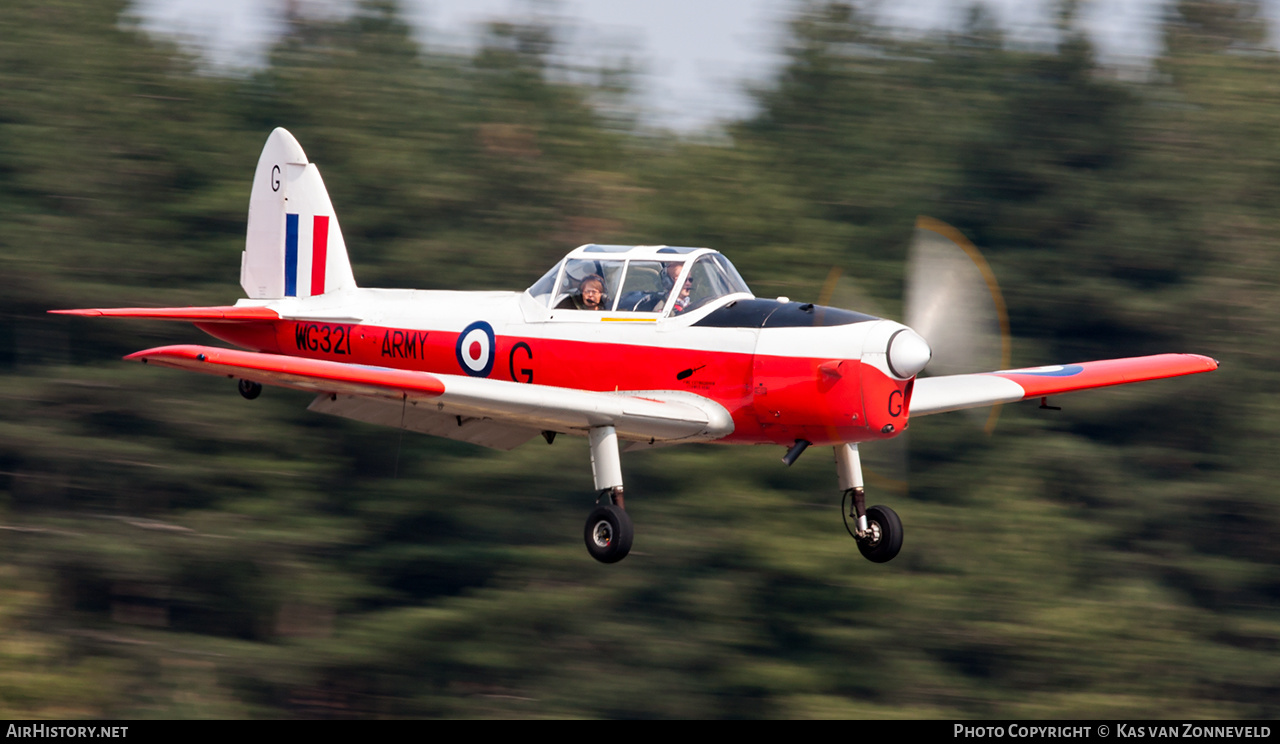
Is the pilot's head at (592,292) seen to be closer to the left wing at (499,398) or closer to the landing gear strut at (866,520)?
the left wing at (499,398)

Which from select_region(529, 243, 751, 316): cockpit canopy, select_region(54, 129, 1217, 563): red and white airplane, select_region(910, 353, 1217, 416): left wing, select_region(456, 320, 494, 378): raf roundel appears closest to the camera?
select_region(54, 129, 1217, 563): red and white airplane

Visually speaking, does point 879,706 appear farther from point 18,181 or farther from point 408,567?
point 18,181

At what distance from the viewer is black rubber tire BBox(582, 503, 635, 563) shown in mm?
8734

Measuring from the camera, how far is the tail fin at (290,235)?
1238cm

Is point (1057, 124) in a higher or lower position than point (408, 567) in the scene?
higher

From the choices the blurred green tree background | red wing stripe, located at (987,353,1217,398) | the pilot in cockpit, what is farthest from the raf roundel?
the blurred green tree background

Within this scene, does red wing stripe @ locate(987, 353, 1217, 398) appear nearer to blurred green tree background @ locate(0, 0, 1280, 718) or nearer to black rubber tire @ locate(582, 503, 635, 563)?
black rubber tire @ locate(582, 503, 635, 563)

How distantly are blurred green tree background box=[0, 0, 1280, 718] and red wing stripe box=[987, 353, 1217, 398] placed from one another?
661cm

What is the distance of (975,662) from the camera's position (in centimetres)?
1975

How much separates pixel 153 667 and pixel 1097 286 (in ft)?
54.9

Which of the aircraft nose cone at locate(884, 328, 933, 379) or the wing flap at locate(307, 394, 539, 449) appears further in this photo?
the wing flap at locate(307, 394, 539, 449)

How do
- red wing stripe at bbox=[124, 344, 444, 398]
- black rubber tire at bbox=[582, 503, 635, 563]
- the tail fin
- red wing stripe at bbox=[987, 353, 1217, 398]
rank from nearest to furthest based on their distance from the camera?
red wing stripe at bbox=[124, 344, 444, 398]
black rubber tire at bbox=[582, 503, 635, 563]
red wing stripe at bbox=[987, 353, 1217, 398]
the tail fin

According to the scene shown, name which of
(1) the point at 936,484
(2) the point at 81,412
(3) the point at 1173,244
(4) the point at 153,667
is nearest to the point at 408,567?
(4) the point at 153,667

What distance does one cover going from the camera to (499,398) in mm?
8711
